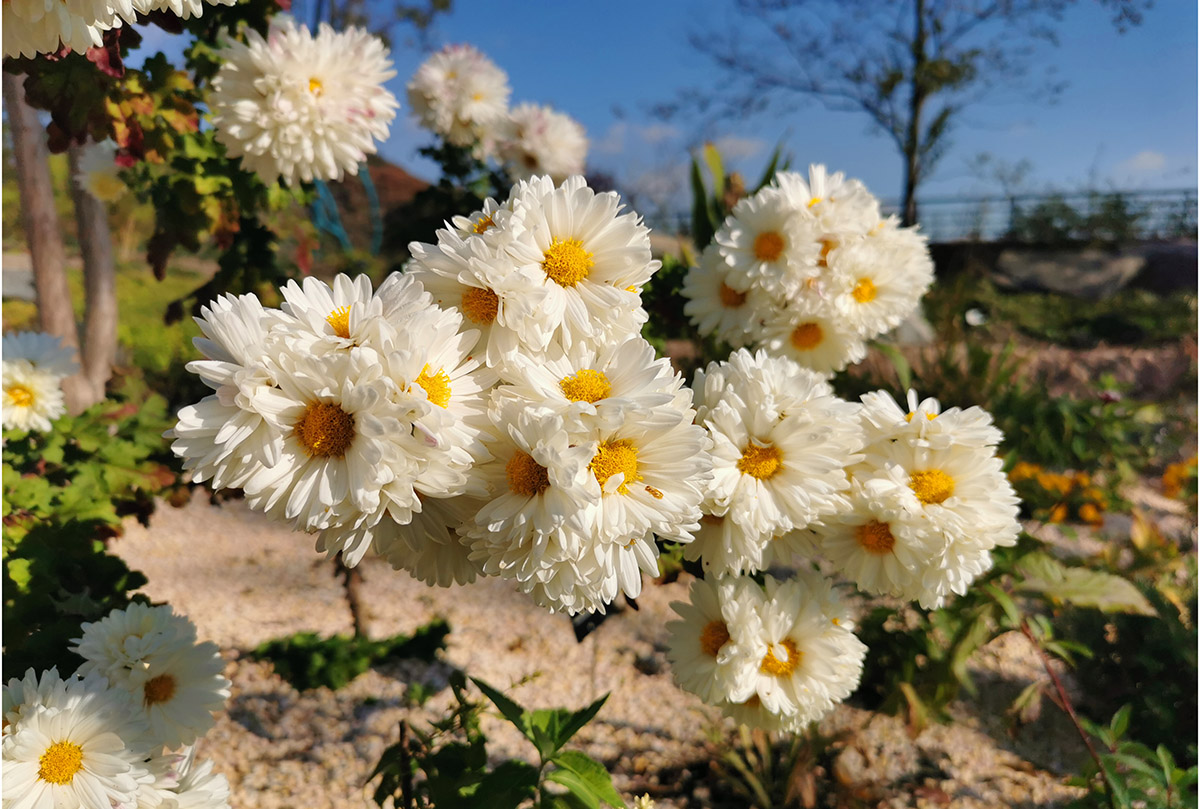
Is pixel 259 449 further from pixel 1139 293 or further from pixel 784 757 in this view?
pixel 1139 293

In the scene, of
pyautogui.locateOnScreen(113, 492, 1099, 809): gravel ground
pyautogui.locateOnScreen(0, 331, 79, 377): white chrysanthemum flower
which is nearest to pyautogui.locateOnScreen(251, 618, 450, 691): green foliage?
pyautogui.locateOnScreen(113, 492, 1099, 809): gravel ground

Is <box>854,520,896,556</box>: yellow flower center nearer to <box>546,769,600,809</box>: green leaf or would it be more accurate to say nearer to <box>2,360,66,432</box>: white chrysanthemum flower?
<box>546,769,600,809</box>: green leaf

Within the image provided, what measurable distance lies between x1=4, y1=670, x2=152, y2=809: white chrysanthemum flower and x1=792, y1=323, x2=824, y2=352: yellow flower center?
113 cm

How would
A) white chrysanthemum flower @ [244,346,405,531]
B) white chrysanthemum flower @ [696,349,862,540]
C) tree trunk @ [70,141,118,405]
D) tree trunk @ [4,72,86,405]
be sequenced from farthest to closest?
tree trunk @ [70,141,118,405], tree trunk @ [4,72,86,405], white chrysanthemum flower @ [696,349,862,540], white chrysanthemum flower @ [244,346,405,531]

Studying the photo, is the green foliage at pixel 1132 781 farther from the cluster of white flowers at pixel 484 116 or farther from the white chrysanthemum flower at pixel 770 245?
the cluster of white flowers at pixel 484 116

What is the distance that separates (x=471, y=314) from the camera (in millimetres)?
716

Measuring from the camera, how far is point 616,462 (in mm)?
649

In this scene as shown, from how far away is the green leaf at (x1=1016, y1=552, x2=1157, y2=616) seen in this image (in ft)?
5.29

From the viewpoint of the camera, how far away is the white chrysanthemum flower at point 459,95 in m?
2.10

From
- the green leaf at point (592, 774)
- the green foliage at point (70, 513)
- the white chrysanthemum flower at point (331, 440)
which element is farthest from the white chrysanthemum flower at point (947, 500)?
the green foliage at point (70, 513)

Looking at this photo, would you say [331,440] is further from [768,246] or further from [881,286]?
[881,286]

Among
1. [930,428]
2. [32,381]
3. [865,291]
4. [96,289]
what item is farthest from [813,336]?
[96,289]

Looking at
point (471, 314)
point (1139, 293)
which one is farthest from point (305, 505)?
point (1139, 293)

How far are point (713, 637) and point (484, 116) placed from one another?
1.69m
